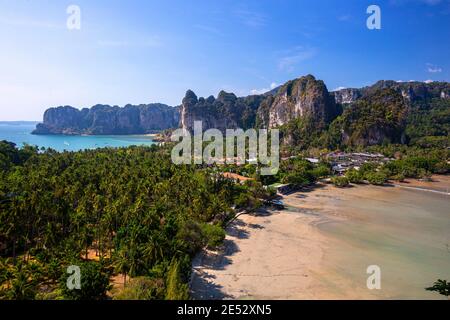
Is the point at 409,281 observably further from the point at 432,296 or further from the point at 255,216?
the point at 255,216

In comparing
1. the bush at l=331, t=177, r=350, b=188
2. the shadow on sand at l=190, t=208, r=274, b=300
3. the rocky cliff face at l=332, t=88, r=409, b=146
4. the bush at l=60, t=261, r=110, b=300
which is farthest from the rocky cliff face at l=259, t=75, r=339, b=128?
the bush at l=60, t=261, r=110, b=300

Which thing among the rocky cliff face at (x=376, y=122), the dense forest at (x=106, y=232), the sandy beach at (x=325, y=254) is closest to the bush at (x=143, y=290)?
the dense forest at (x=106, y=232)

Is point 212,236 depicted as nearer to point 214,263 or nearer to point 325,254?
point 214,263

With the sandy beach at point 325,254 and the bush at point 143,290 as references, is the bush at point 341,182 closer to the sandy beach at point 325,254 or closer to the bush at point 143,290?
the sandy beach at point 325,254

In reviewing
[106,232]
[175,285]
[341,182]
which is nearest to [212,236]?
[106,232]

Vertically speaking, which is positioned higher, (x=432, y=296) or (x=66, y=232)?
(x=66, y=232)
